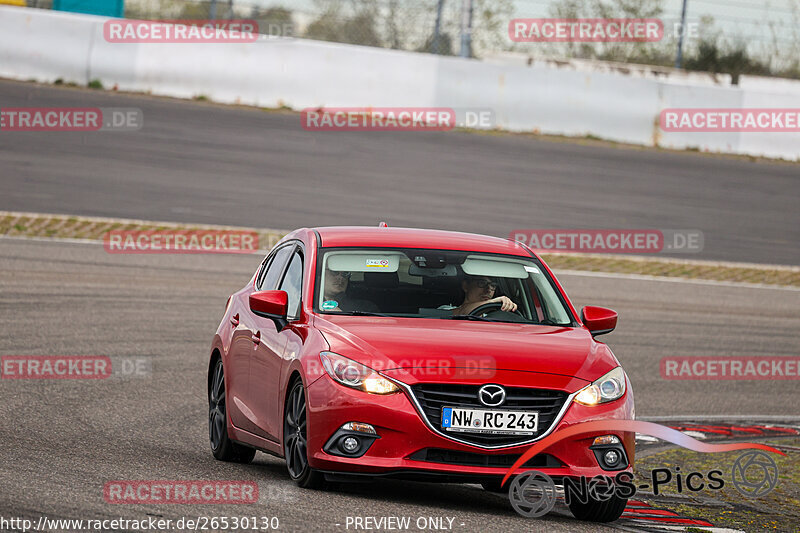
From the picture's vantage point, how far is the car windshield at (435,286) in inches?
343

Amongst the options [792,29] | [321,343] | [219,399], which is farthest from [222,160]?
[321,343]

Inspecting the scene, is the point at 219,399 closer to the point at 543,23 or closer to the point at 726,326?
the point at 726,326

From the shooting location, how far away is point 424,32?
29.2 meters

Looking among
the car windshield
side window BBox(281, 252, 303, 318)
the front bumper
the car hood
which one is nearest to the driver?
the car windshield

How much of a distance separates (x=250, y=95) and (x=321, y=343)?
802 inches

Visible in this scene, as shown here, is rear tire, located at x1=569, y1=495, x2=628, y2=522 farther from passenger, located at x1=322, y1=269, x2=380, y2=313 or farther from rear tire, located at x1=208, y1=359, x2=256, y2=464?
rear tire, located at x1=208, y1=359, x2=256, y2=464

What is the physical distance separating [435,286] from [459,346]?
117 cm

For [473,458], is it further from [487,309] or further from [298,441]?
[487,309]

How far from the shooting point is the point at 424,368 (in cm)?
760

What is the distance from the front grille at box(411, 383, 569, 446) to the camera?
7.55 meters

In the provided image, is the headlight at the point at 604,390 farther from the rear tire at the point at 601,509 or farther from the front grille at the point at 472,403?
the rear tire at the point at 601,509

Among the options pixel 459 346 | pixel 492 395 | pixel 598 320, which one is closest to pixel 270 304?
pixel 459 346

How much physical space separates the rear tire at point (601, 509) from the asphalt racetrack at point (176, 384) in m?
Answer: 0.07

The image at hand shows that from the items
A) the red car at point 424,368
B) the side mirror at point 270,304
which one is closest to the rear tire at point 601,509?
the red car at point 424,368
